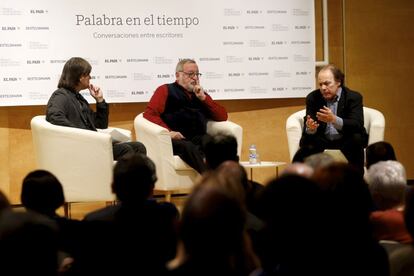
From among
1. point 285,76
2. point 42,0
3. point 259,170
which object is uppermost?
point 42,0

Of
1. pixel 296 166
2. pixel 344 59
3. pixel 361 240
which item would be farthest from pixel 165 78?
pixel 361 240

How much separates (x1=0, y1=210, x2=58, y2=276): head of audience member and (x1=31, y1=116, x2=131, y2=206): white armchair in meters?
4.16

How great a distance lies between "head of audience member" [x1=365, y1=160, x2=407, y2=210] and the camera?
3.00 m

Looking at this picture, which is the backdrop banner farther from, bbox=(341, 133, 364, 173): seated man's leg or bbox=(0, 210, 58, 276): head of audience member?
bbox=(0, 210, 58, 276): head of audience member

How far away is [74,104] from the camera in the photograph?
611cm

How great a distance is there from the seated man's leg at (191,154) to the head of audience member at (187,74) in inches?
24.7

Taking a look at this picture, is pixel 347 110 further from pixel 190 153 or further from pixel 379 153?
pixel 379 153

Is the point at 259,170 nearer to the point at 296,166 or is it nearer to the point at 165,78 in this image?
the point at 165,78

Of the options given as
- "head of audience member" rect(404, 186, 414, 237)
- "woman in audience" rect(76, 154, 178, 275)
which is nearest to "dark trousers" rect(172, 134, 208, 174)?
"woman in audience" rect(76, 154, 178, 275)

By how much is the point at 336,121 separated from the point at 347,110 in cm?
25

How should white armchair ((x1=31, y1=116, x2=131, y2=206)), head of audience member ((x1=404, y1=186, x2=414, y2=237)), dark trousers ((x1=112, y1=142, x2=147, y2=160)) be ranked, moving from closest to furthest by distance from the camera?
head of audience member ((x1=404, y1=186, x2=414, y2=237)), white armchair ((x1=31, y1=116, x2=131, y2=206)), dark trousers ((x1=112, y1=142, x2=147, y2=160))

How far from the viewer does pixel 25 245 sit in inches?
69.6

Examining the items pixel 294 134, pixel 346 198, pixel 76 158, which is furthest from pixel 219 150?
pixel 294 134

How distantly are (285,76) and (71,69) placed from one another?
8.09 ft
